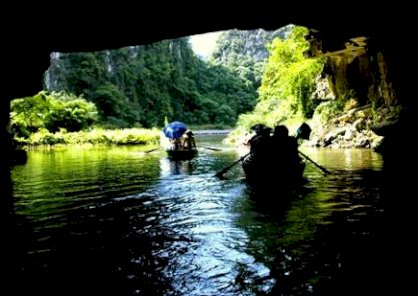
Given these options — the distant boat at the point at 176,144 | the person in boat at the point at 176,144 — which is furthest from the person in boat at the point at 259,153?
the person in boat at the point at 176,144

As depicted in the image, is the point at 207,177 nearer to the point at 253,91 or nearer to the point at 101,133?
the point at 101,133

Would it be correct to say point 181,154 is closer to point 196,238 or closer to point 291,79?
point 291,79

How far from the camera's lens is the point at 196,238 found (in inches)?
335

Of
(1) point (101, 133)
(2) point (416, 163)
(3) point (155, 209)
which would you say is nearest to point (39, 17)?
(3) point (155, 209)

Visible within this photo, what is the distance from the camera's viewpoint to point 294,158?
592 inches

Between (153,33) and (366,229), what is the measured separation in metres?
8.46

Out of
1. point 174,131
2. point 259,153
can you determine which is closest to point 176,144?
point 174,131

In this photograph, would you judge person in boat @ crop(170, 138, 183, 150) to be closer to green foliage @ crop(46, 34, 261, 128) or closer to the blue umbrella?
the blue umbrella

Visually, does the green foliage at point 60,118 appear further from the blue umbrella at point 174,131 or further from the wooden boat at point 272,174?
the wooden boat at point 272,174

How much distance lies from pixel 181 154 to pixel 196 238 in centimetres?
1889

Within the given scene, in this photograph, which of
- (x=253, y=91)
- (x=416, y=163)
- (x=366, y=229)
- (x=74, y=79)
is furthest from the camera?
(x=253, y=91)

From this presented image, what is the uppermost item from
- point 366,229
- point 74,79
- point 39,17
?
point 74,79

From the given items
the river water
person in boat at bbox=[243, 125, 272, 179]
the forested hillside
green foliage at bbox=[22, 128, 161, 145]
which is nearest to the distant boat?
the river water

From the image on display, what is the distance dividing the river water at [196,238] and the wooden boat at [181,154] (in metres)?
10.6
